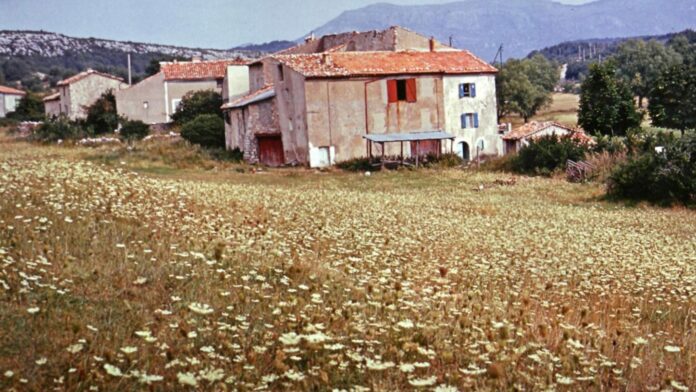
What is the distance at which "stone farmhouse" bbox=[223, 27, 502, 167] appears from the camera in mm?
50156

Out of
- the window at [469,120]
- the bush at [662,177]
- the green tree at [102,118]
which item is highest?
the green tree at [102,118]

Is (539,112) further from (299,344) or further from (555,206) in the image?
(299,344)

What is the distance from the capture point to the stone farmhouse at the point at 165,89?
2997 inches

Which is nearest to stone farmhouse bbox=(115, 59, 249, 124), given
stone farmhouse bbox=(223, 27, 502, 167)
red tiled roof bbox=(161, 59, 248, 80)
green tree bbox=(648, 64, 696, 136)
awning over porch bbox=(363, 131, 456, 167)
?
red tiled roof bbox=(161, 59, 248, 80)

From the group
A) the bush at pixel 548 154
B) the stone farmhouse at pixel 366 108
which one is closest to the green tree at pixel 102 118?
the stone farmhouse at pixel 366 108

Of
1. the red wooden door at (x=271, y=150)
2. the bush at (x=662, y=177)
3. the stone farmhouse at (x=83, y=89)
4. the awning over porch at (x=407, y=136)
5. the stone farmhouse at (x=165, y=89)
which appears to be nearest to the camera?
the bush at (x=662, y=177)

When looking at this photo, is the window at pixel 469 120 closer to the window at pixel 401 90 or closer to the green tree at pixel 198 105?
the window at pixel 401 90

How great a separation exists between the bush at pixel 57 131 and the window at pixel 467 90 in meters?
29.5

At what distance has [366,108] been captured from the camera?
51.2m

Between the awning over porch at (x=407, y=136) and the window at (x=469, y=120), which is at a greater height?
the window at (x=469, y=120)

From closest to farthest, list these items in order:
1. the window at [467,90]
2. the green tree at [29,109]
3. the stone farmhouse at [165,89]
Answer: the window at [467,90], the stone farmhouse at [165,89], the green tree at [29,109]

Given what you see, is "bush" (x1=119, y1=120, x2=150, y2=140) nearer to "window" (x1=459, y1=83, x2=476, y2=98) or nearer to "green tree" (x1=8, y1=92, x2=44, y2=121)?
"window" (x1=459, y1=83, x2=476, y2=98)

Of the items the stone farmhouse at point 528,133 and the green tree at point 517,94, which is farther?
the green tree at point 517,94

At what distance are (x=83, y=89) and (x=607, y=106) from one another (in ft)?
173
